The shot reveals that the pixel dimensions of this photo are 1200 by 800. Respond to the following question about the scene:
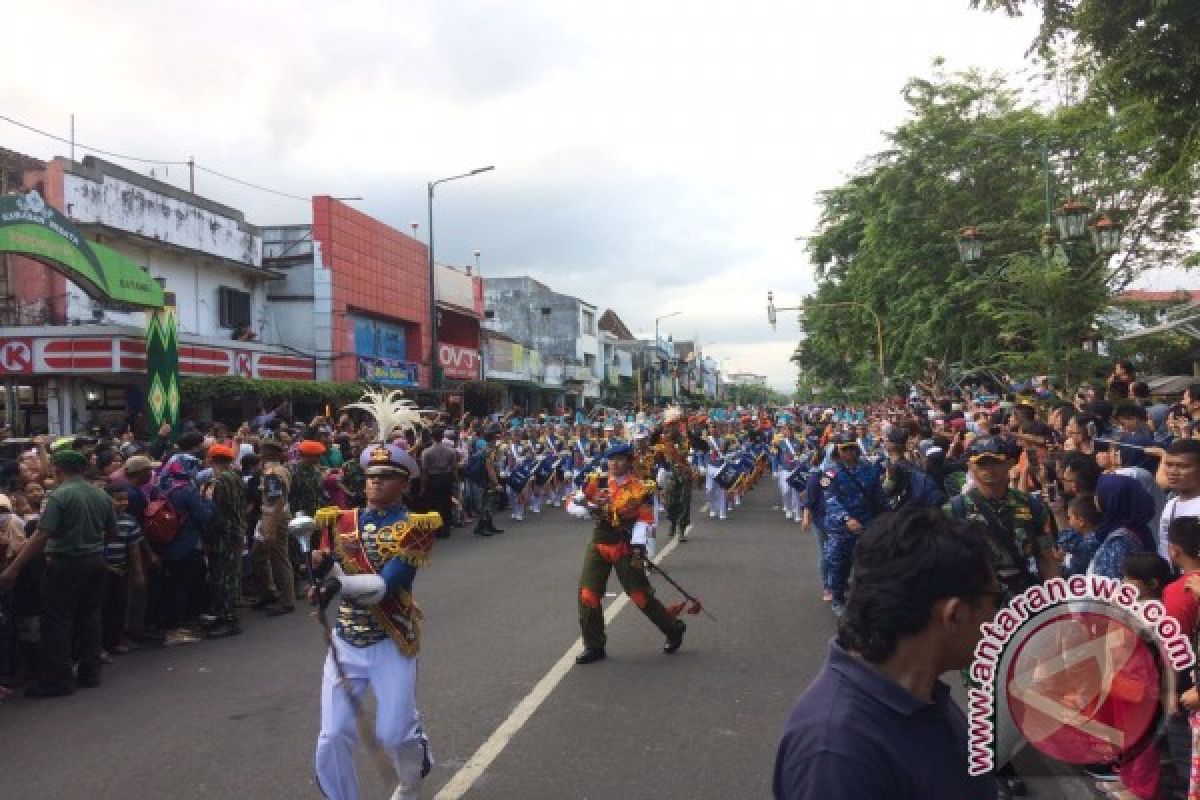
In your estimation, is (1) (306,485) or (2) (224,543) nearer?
(2) (224,543)

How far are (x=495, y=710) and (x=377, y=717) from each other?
169 centimetres

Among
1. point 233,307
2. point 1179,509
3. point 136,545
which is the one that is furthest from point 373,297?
point 1179,509

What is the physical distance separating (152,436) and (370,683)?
13.9 metres

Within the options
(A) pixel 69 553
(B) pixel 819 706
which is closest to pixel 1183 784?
(B) pixel 819 706

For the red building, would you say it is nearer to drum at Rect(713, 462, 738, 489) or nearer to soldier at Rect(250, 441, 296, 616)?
drum at Rect(713, 462, 738, 489)

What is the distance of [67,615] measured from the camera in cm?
665

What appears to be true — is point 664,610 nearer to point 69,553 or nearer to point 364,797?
point 364,797

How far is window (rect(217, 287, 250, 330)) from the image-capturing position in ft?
79.3

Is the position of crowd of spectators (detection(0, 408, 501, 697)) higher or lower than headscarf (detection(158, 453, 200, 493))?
lower

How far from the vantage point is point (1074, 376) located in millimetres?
12781

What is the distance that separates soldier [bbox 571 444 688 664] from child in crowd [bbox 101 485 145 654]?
12.3 feet

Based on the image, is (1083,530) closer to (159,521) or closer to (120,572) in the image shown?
(120,572)

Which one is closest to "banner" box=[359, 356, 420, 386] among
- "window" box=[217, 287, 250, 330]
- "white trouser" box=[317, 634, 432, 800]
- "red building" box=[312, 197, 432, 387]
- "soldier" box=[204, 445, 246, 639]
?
"red building" box=[312, 197, 432, 387]

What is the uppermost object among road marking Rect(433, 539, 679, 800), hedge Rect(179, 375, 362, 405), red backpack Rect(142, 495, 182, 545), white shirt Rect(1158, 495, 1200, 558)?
hedge Rect(179, 375, 362, 405)
